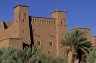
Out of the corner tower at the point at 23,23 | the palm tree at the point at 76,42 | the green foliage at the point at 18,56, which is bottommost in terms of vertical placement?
the green foliage at the point at 18,56

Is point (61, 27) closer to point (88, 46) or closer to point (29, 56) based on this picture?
point (88, 46)

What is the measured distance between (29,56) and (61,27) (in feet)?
47.6

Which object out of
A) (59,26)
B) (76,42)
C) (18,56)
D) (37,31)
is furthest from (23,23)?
(18,56)

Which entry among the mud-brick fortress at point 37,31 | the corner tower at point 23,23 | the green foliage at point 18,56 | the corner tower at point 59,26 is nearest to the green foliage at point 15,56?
the green foliage at point 18,56

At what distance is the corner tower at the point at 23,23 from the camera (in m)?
40.8

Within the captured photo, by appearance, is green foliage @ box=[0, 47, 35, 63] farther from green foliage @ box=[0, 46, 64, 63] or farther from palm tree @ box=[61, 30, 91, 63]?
palm tree @ box=[61, 30, 91, 63]

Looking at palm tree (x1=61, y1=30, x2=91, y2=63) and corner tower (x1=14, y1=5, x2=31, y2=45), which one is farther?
corner tower (x1=14, y1=5, x2=31, y2=45)

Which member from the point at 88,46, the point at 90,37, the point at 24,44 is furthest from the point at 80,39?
the point at 90,37

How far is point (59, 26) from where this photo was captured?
43406 millimetres

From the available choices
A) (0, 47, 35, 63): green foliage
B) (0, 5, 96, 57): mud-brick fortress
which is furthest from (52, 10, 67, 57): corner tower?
(0, 47, 35, 63): green foliage

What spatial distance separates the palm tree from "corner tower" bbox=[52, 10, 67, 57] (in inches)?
231

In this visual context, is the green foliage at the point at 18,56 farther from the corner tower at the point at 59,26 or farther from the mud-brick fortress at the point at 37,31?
the corner tower at the point at 59,26

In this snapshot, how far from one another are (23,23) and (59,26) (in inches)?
170

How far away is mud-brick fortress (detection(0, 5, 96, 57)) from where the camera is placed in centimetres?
4084
